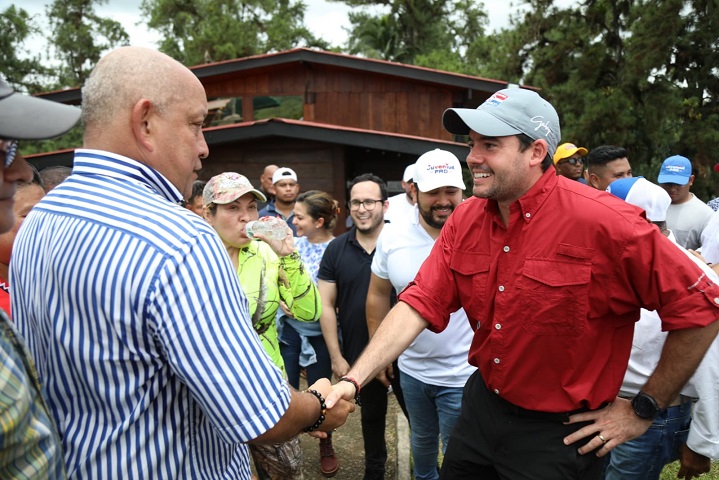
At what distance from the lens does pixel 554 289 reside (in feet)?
8.07

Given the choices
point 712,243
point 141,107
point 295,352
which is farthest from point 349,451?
point 141,107

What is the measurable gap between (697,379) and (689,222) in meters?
3.95

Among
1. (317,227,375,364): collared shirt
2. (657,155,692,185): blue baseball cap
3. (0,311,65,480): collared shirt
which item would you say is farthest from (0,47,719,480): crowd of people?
(657,155,692,185): blue baseball cap

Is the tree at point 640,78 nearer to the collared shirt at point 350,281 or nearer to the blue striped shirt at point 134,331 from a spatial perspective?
the collared shirt at point 350,281

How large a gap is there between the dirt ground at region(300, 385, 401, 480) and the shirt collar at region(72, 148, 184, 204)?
371 centimetres

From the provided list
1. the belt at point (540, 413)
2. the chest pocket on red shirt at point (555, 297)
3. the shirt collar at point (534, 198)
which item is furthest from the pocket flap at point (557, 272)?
the belt at point (540, 413)

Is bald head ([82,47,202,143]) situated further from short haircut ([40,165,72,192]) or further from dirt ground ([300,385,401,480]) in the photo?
dirt ground ([300,385,401,480])

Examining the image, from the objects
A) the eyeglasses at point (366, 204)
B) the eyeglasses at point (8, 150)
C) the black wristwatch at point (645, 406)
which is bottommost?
the black wristwatch at point (645, 406)

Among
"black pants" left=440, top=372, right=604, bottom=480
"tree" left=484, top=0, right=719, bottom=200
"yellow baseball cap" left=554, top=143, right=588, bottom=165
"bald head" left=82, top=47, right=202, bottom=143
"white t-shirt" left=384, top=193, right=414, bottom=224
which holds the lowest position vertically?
"black pants" left=440, top=372, right=604, bottom=480

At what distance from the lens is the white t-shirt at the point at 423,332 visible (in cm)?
387

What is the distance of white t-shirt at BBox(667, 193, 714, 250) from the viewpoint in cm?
628

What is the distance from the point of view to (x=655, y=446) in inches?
122

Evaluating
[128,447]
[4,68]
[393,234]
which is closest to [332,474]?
[393,234]

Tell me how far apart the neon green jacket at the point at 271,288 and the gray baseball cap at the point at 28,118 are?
2240 millimetres
